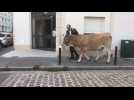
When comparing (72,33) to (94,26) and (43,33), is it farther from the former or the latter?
(43,33)

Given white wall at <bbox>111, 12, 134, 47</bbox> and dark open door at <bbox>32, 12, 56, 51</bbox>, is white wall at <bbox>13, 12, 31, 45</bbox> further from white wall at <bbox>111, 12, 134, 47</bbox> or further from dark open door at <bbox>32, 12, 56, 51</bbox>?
white wall at <bbox>111, 12, 134, 47</bbox>

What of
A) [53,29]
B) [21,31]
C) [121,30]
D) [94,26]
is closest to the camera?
[121,30]

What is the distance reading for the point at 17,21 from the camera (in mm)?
16094

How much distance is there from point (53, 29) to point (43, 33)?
980 mm

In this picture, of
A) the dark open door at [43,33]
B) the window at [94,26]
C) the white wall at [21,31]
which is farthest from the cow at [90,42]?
the white wall at [21,31]

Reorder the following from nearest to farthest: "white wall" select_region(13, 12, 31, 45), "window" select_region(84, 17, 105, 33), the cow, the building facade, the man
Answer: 1. the cow
2. the man
3. the building facade
4. "window" select_region(84, 17, 105, 33)
5. "white wall" select_region(13, 12, 31, 45)

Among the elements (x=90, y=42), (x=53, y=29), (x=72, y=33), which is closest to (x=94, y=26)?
(x=90, y=42)

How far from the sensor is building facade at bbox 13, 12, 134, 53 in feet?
43.4

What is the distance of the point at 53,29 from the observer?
1589 centimetres

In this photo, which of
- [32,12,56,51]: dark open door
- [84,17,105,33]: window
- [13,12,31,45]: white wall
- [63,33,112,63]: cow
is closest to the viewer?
[63,33,112,63]: cow

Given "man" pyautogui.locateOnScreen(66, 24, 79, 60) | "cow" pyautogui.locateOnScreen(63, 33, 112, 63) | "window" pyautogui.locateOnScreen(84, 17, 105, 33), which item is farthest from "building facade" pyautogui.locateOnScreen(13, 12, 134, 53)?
"cow" pyautogui.locateOnScreen(63, 33, 112, 63)

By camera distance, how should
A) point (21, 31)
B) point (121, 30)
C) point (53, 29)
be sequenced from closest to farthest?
point (121, 30), point (53, 29), point (21, 31)

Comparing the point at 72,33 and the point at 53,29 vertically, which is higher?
the point at 53,29
